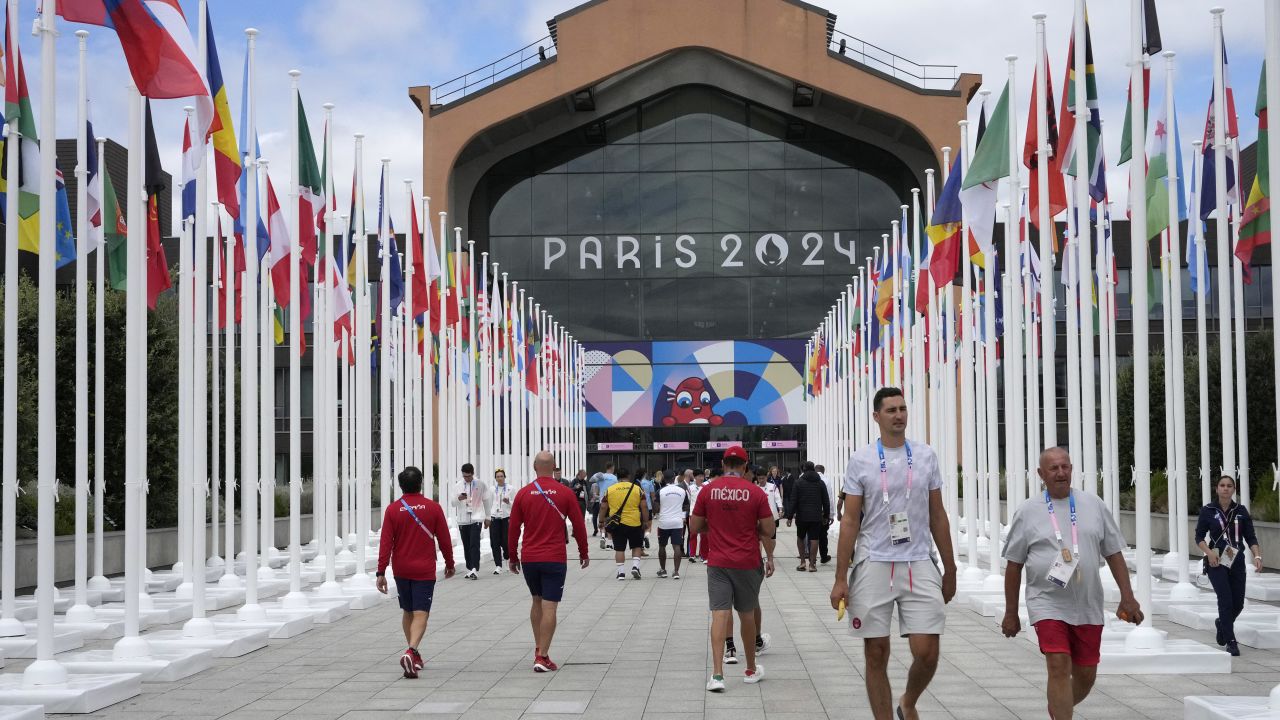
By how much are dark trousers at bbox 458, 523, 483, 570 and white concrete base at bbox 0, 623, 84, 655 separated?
10288 mm

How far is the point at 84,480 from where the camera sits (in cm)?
1714

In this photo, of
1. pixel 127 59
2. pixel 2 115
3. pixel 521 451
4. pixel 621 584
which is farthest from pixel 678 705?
pixel 521 451

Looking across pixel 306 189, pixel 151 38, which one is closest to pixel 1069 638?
pixel 151 38

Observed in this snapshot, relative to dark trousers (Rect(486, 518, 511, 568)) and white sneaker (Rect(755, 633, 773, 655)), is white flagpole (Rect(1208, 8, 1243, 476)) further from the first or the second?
dark trousers (Rect(486, 518, 511, 568))

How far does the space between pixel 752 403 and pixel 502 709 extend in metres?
55.3

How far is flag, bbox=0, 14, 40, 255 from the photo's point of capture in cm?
1516

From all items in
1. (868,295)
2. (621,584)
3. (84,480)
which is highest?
(868,295)

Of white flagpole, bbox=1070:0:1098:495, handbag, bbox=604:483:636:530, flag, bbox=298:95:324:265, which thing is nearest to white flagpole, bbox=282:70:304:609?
flag, bbox=298:95:324:265

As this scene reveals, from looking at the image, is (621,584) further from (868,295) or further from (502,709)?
(868,295)

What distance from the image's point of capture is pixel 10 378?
13227 millimetres

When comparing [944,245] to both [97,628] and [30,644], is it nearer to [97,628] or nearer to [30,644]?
[97,628]

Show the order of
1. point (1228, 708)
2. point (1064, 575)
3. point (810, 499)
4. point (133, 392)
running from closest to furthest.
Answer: point (1064, 575)
point (1228, 708)
point (133, 392)
point (810, 499)

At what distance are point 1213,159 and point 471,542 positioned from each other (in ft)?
41.8

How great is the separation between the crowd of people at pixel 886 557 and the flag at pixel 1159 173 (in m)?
5.76
